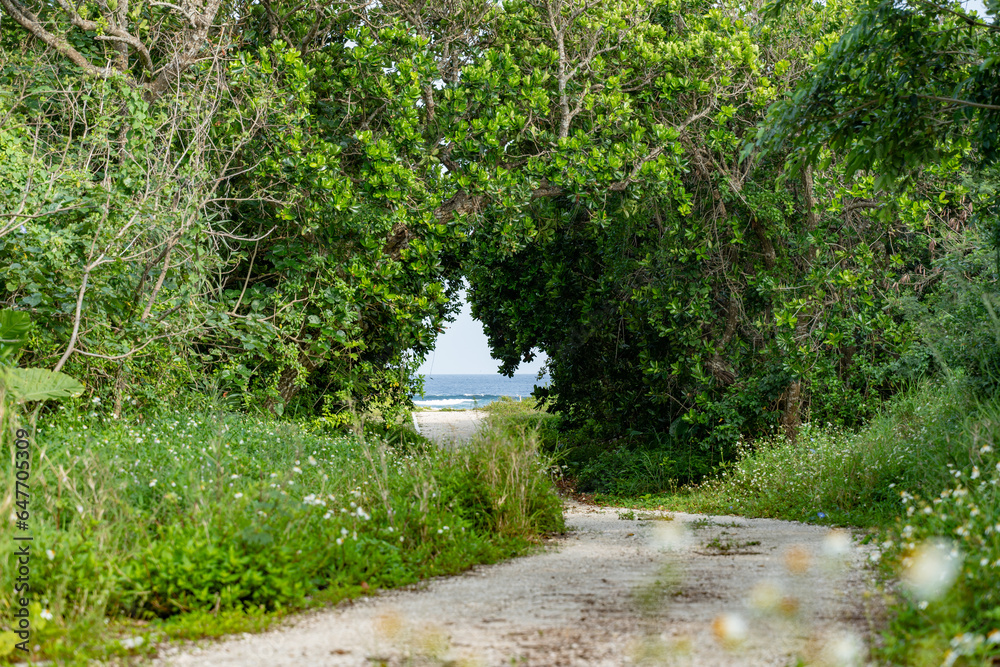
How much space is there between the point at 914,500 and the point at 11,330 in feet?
24.2

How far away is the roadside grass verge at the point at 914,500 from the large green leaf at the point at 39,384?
615 centimetres

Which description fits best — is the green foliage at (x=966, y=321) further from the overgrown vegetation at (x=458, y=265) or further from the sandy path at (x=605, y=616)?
the sandy path at (x=605, y=616)

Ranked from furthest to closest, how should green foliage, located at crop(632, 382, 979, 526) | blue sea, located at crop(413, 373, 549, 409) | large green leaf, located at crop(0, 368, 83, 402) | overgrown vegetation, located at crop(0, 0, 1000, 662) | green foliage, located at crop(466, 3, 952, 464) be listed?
blue sea, located at crop(413, 373, 549, 409), green foliage, located at crop(466, 3, 952, 464), green foliage, located at crop(632, 382, 979, 526), large green leaf, located at crop(0, 368, 83, 402), overgrown vegetation, located at crop(0, 0, 1000, 662)

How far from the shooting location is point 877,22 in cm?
641

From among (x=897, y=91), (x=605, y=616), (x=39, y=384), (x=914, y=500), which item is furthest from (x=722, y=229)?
(x=39, y=384)

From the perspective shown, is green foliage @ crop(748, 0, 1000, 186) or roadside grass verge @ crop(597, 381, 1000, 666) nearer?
roadside grass verge @ crop(597, 381, 1000, 666)

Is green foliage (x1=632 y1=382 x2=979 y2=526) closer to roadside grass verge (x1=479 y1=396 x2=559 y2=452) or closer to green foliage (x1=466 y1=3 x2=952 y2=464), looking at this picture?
green foliage (x1=466 y1=3 x2=952 y2=464)

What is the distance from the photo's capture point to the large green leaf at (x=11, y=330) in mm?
6543

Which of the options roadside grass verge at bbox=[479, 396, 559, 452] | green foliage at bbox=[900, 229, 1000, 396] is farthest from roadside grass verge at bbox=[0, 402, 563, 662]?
green foliage at bbox=[900, 229, 1000, 396]

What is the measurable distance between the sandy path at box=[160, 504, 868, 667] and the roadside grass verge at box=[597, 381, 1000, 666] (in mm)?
298

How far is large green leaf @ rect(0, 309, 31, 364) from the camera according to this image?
21.5 feet

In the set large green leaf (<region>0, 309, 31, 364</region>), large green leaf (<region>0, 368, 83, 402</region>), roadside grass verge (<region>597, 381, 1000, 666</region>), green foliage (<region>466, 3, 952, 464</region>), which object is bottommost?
roadside grass verge (<region>597, 381, 1000, 666</region>)

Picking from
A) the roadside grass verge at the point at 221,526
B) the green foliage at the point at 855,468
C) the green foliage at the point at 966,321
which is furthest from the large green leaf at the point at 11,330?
the green foliage at the point at 966,321

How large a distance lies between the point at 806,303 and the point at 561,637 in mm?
8183
